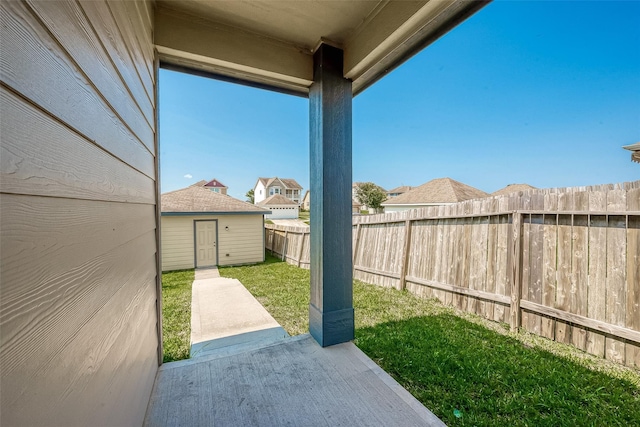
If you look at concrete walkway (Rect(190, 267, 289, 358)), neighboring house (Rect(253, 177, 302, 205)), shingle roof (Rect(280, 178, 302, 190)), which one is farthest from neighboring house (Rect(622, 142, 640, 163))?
shingle roof (Rect(280, 178, 302, 190))

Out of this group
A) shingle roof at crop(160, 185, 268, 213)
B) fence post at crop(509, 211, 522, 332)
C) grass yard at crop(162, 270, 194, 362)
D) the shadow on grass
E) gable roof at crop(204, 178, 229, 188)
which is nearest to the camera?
the shadow on grass

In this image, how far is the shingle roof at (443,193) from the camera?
1405cm

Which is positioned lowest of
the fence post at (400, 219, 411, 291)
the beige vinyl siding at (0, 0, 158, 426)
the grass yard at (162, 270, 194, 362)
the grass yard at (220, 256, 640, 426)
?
the grass yard at (162, 270, 194, 362)

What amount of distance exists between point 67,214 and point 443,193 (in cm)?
1596

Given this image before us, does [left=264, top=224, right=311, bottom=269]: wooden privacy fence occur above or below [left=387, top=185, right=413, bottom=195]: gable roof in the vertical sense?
below

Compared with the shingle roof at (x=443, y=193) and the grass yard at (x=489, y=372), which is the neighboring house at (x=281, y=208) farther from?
the grass yard at (x=489, y=372)

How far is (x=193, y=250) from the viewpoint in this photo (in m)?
7.89

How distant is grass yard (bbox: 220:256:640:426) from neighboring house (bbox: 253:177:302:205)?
30247mm

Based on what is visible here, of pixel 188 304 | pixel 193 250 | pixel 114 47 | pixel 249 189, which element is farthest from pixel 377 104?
pixel 249 189

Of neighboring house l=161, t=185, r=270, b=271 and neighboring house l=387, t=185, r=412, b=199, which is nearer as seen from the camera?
neighboring house l=161, t=185, r=270, b=271

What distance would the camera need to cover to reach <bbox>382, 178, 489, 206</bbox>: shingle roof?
14046 millimetres

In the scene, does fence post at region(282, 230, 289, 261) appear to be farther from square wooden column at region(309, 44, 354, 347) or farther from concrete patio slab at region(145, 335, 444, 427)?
concrete patio slab at region(145, 335, 444, 427)

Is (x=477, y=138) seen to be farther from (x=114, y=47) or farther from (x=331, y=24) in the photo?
(x=114, y=47)

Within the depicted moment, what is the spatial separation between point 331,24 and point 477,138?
17.7 metres
